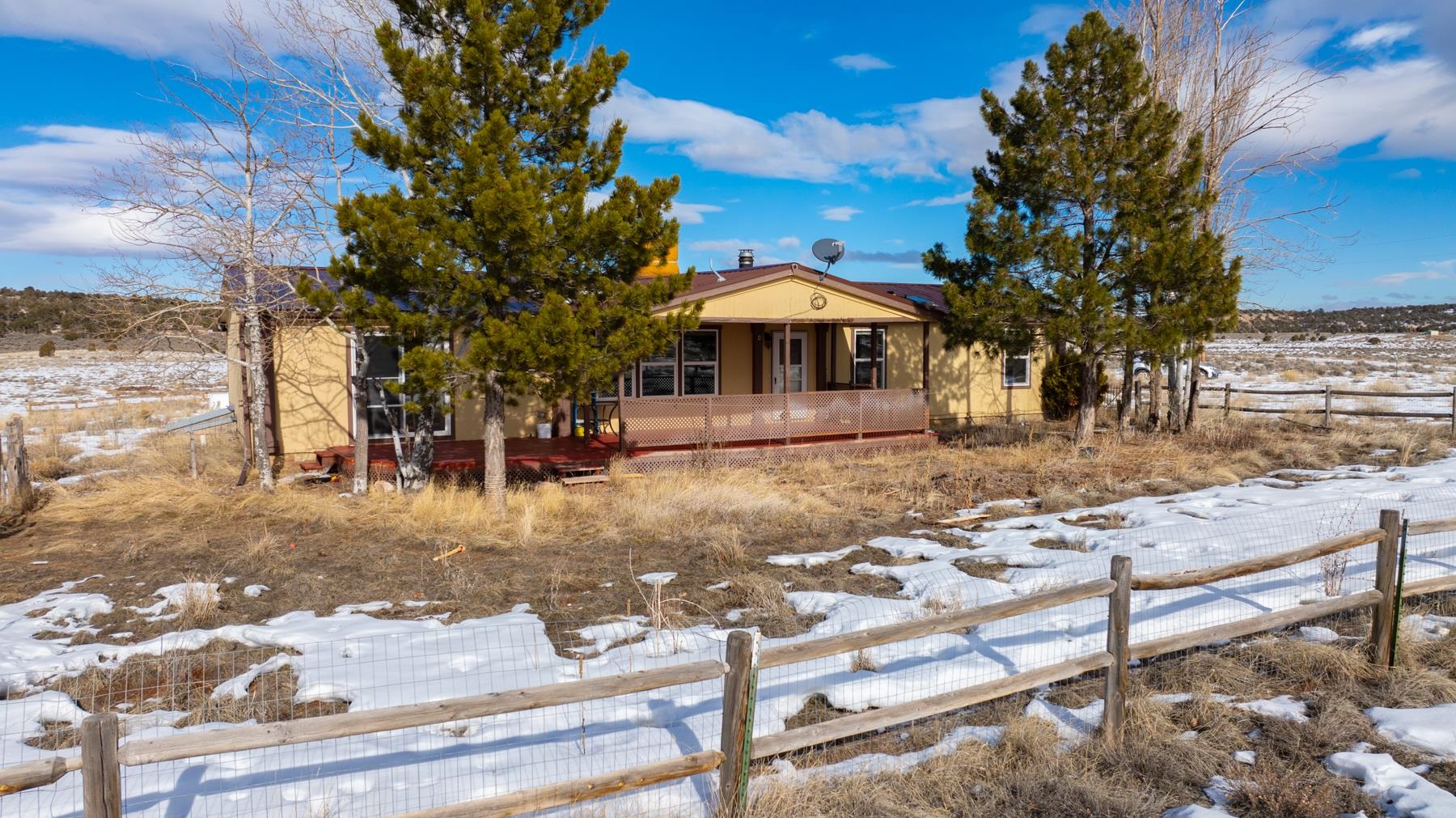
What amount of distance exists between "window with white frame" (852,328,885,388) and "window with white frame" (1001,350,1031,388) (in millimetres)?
3450

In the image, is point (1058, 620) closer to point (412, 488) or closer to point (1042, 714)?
point (1042, 714)

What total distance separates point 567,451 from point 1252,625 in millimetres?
10582

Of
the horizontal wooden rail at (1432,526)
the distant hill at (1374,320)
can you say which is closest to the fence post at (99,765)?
the horizontal wooden rail at (1432,526)

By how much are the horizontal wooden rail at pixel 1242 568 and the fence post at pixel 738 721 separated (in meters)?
2.65

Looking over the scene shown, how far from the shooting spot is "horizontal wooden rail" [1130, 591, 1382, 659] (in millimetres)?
5137

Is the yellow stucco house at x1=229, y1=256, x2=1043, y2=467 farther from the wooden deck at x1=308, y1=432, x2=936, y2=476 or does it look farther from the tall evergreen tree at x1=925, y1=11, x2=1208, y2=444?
the tall evergreen tree at x1=925, y1=11, x2=1208, y2=444

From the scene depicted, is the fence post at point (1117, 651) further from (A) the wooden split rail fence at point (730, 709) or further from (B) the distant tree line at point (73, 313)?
(B) the distant tree line at point (73, 313)

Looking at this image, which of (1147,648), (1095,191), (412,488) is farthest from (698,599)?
(1095,191)

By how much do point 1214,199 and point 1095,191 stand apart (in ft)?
6.69

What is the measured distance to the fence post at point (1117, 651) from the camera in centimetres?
472

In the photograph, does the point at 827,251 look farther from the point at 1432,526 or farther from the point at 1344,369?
the point at 1344,369

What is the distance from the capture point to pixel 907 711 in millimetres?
4359

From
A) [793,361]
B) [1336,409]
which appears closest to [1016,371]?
[793,361]

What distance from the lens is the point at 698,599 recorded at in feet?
24.5
